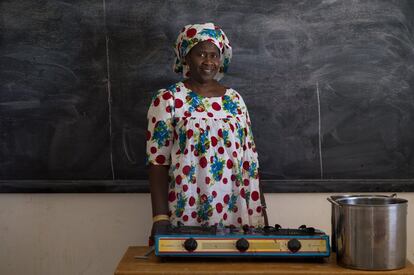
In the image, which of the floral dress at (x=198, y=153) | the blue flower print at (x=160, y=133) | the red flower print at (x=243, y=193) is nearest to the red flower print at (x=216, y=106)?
the floral dress at (x=198, y=153)

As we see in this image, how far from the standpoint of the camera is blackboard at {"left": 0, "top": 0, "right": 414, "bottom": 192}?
9.17ft

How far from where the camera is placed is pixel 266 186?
9.25ft

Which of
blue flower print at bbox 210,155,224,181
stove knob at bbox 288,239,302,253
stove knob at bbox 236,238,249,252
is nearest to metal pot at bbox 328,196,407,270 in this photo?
stove knob at bbox 288,239,302,253

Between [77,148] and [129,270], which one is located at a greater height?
[77,148]

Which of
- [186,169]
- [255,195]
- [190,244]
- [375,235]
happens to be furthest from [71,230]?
[375,235]

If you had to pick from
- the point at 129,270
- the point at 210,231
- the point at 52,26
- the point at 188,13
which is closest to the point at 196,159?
the point at 210,231

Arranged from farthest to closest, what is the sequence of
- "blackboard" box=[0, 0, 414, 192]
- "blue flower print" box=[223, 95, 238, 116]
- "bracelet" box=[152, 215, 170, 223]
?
"blackboard" box=[0, 0, 414, 192] → "blue flower print" box=[223, 95, 238, 116] → "bracelet" box=[152, 215, 170, 223]

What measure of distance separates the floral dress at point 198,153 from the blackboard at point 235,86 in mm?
533

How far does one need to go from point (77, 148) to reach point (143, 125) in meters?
0.35

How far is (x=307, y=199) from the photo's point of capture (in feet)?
9.31

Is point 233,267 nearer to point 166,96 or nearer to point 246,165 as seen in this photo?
point 246,165

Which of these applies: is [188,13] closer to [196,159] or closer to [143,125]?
[143,125]

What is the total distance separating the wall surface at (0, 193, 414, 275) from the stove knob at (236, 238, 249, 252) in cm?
113

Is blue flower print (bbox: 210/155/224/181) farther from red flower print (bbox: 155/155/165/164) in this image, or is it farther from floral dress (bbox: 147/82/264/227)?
red flower print (bbox: 155/155/165/164)
